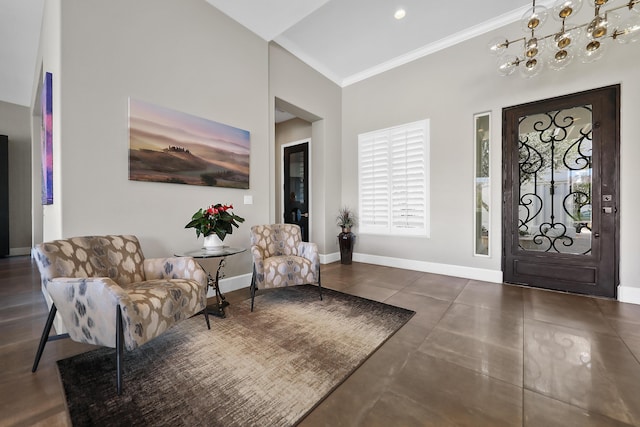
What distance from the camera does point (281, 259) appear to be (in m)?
2.90

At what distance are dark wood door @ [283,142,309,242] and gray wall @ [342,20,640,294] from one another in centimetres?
137

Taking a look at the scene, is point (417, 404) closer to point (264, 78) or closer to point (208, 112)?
point (208, 112)

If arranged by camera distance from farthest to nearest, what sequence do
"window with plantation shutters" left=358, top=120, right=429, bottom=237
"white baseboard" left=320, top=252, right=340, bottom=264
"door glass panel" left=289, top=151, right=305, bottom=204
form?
"door glass panel" left=289, top=151, right=305, bottom=204 → "white baseboard" left=320, top=252, right=340, bottom=264 → "window with plantation shutters" left=358, top=120, right=429, bottom=237

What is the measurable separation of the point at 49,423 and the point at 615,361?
11.0 feet

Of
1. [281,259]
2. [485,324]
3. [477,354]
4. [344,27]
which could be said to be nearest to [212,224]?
[281,259]

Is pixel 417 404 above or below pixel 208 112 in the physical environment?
below

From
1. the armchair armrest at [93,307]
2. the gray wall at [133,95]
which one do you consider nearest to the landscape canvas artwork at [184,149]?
the gray wall at [133,95]

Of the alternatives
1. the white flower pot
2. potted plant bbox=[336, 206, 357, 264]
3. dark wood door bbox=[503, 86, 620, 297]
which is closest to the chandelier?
dark wood door bbox=[503, 86, 620, 297]

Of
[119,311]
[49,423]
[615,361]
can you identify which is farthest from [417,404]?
[49,423]

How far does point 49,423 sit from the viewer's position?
50.3 inches

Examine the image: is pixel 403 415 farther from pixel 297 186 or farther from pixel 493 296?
pixel 297 186

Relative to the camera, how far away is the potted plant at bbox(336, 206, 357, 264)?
4848 millimetres

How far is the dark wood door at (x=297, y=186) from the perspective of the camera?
17.7 ft

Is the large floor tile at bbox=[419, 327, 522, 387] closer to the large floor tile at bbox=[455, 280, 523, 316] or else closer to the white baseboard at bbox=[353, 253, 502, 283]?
the large floor tile at bbox=[455, 280, 523, 316]
